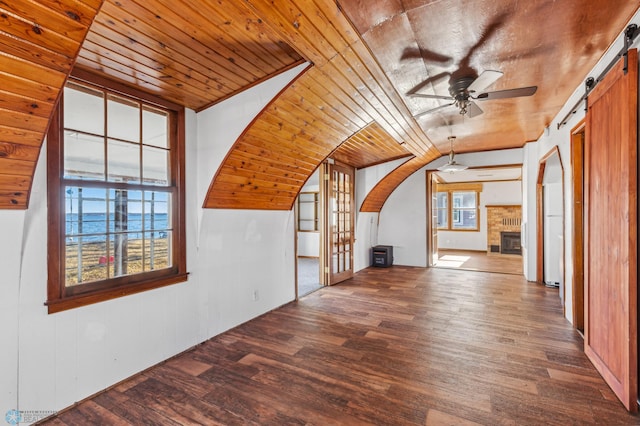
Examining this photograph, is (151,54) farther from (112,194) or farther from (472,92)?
(472,92)

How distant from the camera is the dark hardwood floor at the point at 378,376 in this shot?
1992 mm

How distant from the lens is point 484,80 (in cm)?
240

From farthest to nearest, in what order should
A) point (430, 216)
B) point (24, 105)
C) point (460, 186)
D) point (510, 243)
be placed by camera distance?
point (460, 186) → point (510, 243) → point (430, 216) → point (24, 105)

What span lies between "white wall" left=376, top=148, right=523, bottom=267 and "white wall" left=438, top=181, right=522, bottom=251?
3602 millimetres

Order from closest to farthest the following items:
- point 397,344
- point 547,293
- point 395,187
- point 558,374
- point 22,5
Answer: point 22,5, point 558,374, point 397,344, point 547,293, point 395,187

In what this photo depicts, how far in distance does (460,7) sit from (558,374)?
279cm

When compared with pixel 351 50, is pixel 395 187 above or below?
below

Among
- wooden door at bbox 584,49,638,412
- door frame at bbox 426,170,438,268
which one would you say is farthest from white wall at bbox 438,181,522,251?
wooden door at bbox 584,49,638,412

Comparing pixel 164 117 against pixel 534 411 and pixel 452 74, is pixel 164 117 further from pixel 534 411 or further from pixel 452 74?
pixel 534 411

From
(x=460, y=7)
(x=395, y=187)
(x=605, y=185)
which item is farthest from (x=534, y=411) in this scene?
(x=395, y=187)

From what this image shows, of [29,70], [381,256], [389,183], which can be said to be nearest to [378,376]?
[29,70]

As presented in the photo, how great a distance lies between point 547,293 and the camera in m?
4.76

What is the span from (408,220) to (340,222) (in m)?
2.25

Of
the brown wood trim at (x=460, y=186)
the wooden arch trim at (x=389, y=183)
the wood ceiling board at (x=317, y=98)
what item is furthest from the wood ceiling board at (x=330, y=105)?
the brown wood trim at (x=460, y=186)
